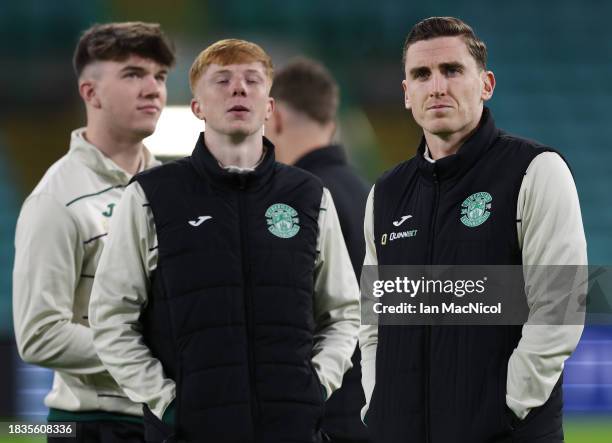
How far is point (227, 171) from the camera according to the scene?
2.93m

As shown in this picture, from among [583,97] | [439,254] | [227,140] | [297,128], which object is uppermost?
[583,97]

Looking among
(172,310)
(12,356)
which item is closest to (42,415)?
(12,356)

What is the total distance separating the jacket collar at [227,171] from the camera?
2.94 meters

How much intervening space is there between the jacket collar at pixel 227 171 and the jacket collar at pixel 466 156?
46cm

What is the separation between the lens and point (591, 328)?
7.23 meters

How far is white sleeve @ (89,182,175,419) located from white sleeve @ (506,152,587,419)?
0.93 metres

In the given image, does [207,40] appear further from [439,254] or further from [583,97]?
[439,254]

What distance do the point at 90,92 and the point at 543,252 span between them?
1.82 meters

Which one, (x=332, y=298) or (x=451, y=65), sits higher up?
(x=451, y=65)

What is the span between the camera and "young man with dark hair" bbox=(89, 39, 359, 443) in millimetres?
2809

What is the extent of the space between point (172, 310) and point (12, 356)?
13.1ft

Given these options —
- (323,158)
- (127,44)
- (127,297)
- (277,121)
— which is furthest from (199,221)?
(277,121)

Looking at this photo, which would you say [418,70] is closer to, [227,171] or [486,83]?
[486,83]

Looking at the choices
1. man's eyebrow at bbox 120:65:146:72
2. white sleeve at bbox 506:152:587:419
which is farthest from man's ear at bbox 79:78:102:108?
white sleeve at bbox 506:152:587:419
